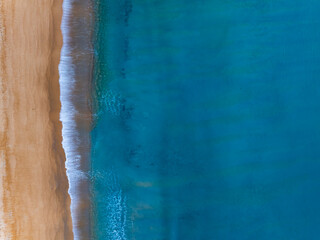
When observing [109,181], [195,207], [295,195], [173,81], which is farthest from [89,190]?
[295,195]

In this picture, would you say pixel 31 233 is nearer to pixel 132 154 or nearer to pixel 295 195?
pixel 132 154

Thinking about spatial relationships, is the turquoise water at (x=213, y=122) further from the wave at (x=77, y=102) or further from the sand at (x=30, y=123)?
the sand at (x=30, y=123)

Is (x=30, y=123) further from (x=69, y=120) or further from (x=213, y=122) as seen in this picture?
(x=213, y=122)

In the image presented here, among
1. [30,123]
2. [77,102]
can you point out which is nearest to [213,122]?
[77,102]

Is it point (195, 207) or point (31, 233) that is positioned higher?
point (195, 207)

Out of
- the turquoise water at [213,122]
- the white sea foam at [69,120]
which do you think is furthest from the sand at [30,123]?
the turquoise water at [213,122]

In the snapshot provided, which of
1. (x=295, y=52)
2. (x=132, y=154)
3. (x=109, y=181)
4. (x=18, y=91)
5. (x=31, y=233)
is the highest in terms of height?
(x=295, y=52)
